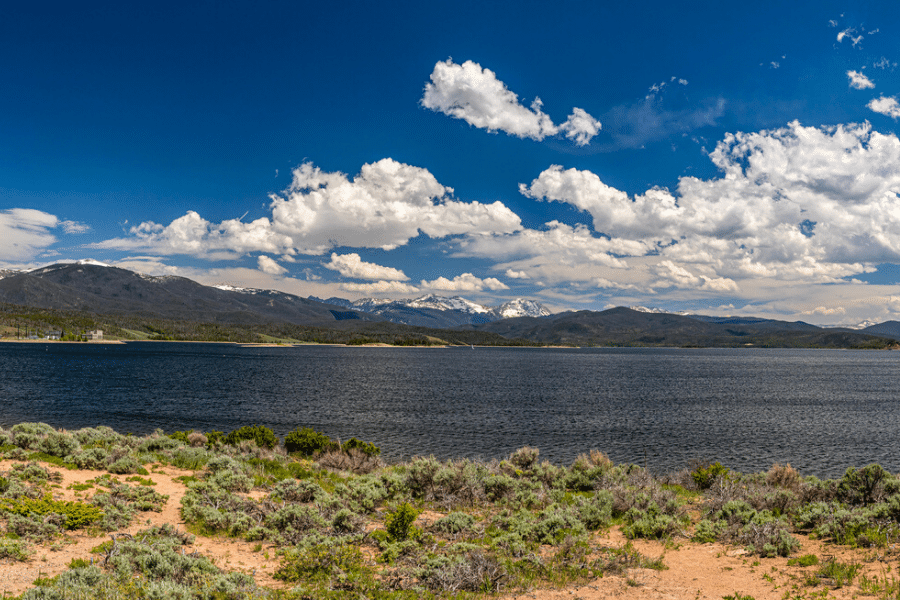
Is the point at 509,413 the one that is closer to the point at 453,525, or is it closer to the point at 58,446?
the point at 58,446

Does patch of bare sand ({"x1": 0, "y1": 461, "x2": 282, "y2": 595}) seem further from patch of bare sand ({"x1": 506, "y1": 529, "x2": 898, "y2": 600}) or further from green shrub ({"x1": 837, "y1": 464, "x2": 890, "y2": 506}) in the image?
green shrub ({"x1": 837, "y1": 464, "x2": 890, "y2": 506})

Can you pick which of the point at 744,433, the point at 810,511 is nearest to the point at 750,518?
the point at 810,511

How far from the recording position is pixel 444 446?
44.0 metres

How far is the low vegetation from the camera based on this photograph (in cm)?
1174

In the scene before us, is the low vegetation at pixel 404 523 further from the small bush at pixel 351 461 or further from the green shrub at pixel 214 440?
the green shrub at pixel 214 440

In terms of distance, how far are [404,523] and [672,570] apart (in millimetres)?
7561

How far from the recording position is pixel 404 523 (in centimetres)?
1479

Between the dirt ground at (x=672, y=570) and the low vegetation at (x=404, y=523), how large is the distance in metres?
0.32

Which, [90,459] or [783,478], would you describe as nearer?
[90,459]

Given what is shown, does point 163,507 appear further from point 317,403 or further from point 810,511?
point 317,403

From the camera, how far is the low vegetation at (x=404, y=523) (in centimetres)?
1174

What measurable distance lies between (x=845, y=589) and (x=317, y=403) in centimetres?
6777

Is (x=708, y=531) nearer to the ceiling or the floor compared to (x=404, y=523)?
nearer to the floor

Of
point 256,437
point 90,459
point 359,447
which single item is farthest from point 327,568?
point 256,437
